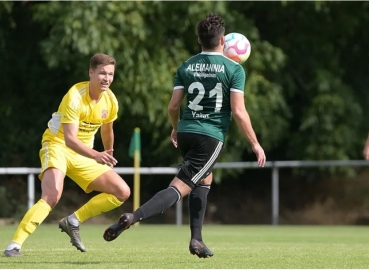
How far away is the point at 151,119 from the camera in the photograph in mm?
18969

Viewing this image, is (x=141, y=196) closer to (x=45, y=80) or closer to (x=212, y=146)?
(x=45, y=80)

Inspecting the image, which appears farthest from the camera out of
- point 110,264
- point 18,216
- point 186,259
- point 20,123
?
point 20,123

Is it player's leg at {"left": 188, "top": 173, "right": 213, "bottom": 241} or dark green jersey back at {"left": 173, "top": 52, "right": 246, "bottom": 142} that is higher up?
dark green jersey back at {"left": 173, "top": 52, "right": 246, "bottom": 142}

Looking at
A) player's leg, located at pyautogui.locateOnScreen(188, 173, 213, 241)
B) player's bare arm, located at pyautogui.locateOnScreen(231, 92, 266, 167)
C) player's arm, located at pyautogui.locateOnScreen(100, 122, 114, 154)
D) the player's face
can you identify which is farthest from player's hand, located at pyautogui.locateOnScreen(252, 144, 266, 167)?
player's arm, located at pyautogui.locateOnScreen(100, 122, 114, 154)

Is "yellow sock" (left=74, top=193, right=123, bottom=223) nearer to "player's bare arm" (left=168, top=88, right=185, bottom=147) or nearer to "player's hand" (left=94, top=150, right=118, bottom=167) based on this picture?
"player's hand" (left=94, top=150, right=118, bottom=167)

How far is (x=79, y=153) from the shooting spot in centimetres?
844

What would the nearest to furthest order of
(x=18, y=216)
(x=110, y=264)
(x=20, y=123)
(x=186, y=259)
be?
(x=110, y=264), (x=186, y=259), (x=18, y=216), (x=20, y=123)

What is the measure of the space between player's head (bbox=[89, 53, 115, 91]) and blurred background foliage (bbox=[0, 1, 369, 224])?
933 cm

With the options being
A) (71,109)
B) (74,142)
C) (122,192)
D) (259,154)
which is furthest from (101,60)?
(259,154)

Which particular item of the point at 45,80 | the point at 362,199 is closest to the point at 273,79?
the point at 362,199

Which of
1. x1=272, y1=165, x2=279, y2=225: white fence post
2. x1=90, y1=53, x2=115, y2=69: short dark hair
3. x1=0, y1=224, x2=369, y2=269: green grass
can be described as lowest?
x1=272, y1=165, x2=279, y2=225: white fence post

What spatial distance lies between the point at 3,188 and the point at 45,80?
2.74 meters

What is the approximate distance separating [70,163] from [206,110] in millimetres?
1781

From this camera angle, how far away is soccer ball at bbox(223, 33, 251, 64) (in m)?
9.05
